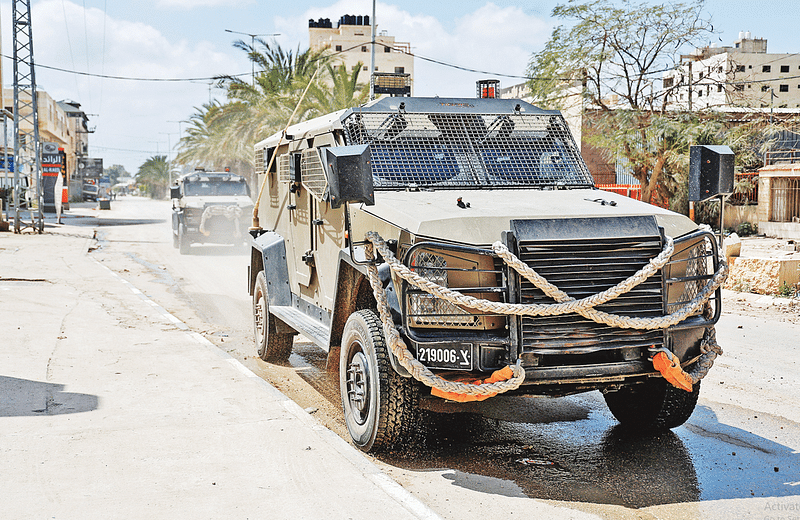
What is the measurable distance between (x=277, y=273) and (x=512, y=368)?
376 centimetres

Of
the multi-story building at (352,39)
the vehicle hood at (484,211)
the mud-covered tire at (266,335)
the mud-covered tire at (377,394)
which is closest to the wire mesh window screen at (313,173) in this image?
the vehicle hood at (484,211)

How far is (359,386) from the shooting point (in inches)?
209

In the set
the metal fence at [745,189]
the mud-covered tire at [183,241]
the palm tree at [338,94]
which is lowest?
the mud-covered tire at [183,241]

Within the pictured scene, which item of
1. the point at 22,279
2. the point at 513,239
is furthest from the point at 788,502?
the point at 22,279

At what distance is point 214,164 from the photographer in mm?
50094

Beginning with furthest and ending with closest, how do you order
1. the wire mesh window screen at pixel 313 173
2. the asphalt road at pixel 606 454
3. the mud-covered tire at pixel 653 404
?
the wire mesh window screen at pixel 313 173 → the mud-covered tire at pixel 653 404 → the asphalt road at pixel 606 454

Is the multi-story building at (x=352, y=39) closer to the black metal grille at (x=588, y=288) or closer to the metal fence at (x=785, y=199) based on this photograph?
the metal fence at (x=785, y=199)

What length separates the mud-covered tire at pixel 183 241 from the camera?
21.2 m

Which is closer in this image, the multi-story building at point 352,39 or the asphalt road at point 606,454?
the asphalt road at point 606,454

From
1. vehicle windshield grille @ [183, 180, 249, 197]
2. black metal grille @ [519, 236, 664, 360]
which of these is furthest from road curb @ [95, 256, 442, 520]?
vehicle windshield grille @ [183, 180, 249, 197]

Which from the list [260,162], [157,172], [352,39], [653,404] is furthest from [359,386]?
[157,172]

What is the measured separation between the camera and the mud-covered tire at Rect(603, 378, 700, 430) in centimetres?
550

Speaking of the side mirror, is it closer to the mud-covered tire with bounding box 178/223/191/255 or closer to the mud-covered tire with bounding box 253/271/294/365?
the mud-covered tire with bounding box 253/271/294/365

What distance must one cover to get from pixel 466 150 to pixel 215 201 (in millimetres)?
16366
